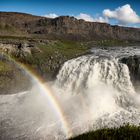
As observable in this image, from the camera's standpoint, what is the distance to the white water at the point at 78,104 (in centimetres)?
2856

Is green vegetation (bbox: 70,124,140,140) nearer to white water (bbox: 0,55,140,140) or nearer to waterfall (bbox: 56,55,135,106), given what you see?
white water (bbox: 0,55,140,140)

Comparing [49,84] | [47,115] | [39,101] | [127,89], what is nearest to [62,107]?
[47,115]

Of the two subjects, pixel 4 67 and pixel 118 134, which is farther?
pixel 4 67

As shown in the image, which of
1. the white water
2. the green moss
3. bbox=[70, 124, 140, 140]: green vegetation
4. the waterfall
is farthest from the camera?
the green moss

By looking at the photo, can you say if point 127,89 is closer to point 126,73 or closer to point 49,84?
point 126,73

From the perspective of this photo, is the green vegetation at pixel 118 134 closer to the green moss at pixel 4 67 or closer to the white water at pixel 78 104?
the white water at pixel 78 104

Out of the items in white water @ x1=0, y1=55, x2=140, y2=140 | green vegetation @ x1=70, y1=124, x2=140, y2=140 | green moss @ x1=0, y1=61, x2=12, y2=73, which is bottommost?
white water @ x1=0, y1=55, x2=140, y2=140

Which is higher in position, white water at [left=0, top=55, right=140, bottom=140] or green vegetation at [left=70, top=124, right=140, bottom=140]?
green vegetation at [left=70, top=124, right=140, bottom=140]

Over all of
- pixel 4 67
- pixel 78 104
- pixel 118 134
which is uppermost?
pixel 118 134

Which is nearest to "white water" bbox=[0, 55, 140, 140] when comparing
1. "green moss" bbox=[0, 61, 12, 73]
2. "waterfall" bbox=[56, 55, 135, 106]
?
"waterfall" bbox=[56, 55, 135, 106]

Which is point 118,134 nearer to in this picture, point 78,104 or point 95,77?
point 78,104

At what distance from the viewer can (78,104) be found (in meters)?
35.9

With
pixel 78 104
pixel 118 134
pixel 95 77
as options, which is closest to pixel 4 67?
pixel 95 77

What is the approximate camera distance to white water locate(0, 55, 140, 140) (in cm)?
2856
